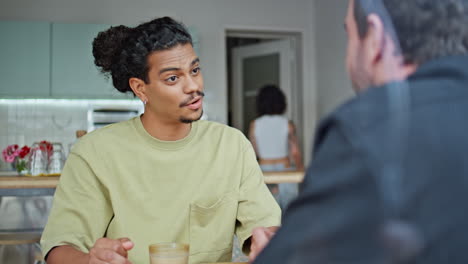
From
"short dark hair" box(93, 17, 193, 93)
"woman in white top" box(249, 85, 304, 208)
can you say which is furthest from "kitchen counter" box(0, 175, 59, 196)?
"woman in white top" box(249, 85, 304, 208)

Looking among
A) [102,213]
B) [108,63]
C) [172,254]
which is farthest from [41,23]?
[172,254]

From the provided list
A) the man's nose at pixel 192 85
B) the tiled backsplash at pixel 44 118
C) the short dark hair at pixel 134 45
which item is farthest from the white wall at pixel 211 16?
the man's nose at pixel 192 85

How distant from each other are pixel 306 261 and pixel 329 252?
0.08 feet

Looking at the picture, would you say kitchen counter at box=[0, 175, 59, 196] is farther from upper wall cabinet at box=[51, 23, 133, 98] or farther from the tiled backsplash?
the tiled backsplash

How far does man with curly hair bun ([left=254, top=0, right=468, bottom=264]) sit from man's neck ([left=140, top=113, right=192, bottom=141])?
0.97m

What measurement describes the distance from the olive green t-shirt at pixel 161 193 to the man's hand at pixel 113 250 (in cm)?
27

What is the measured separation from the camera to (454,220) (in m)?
0.47

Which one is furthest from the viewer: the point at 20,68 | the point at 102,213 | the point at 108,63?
the point at 20,68

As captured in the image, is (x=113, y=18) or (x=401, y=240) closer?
(x=401, y=240)

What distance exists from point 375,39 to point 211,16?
528cm

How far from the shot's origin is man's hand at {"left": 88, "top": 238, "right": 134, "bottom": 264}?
101 cm

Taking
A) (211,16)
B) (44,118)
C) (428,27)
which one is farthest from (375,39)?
(211,16)

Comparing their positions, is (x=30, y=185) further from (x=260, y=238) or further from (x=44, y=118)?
(x=44, y=118)

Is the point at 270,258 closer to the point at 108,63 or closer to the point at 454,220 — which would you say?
the point at 454,220
